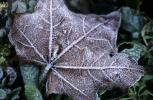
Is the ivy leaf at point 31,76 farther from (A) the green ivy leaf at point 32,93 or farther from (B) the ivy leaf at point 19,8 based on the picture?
(B) the ivy leaf at point 19,8

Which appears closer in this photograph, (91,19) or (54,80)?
(54,80)

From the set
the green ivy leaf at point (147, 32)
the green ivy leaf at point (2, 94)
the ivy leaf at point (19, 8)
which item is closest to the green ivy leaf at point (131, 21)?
the green ivy leaf at point (147, 32)

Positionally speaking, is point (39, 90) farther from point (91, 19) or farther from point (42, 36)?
point (91, 19)

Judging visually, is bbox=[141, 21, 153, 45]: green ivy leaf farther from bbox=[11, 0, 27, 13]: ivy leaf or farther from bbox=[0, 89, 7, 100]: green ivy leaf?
→ bbox=[0, 89, 7, 100]: green ivy leaf

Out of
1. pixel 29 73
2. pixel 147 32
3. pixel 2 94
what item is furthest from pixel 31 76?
pixel 147 32

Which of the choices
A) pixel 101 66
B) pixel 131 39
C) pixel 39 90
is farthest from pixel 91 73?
pixel 131 39

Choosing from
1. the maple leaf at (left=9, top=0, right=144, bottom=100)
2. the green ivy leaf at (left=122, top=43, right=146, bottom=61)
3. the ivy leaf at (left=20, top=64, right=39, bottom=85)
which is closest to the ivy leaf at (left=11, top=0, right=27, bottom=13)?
the maple leaf at (left=9, top=0, right=144, bottom=100)
